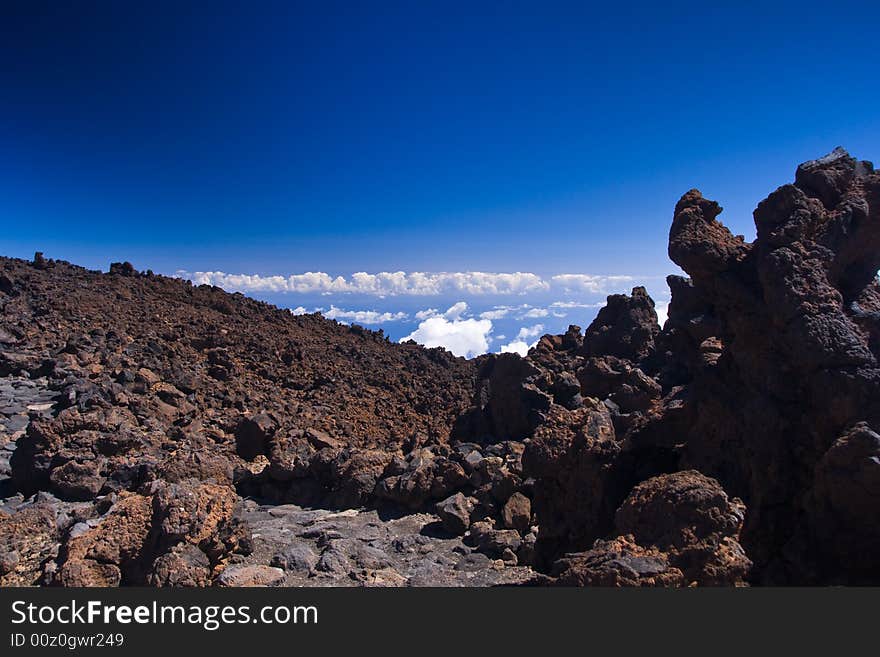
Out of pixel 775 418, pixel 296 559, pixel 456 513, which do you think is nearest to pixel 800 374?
pixel 775 418

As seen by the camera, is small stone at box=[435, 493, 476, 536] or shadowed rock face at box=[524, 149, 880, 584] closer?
shadowed rock face at box=[524, 149, 880, 584]

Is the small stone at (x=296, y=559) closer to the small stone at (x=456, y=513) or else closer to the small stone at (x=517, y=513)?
the small stone at (x=456, y=513)

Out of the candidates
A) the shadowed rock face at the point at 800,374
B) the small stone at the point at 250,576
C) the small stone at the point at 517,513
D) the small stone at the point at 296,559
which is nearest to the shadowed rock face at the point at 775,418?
the shadowed rock face at the point at 800,374

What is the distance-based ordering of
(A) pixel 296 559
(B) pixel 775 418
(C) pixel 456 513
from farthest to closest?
(C) pixel 456 513, (A) pixel 296 559, (B) pixel 775 418

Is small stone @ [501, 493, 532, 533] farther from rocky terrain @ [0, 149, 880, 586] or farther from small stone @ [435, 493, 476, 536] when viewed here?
small stone @ [435, 493, 476, 536]

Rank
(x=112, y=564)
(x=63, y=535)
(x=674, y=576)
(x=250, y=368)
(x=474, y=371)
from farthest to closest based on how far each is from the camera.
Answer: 1. (x=474, y=371)
2. (x=250, y=368)
3. (x=63, y=535)
4. (x=112, y=564)
5. (x=674, y=576)

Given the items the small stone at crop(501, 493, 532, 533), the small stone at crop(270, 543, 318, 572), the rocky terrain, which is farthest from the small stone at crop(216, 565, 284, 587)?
the small stone at crop(501, 493, 532, 533)

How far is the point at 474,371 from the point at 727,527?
27.1 metres

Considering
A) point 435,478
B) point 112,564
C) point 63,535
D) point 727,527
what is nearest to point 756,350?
point 727,527

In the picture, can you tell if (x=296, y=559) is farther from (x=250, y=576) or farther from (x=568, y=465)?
(x=568, y=465)

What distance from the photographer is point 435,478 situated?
13.3m

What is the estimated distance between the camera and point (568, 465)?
9023 millimetres

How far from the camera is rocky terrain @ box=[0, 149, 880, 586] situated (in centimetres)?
666

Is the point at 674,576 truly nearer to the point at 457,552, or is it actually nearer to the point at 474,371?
the point at 457,552
